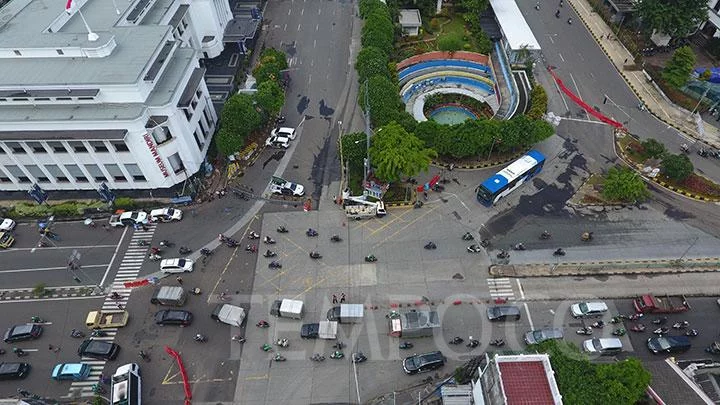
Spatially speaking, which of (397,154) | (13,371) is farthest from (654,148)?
(13,371)

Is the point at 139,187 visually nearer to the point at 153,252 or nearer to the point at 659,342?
the point at 153,252

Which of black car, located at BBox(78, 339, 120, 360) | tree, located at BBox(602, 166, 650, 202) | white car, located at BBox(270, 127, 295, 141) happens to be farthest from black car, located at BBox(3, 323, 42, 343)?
tree, located at BBox(602, 166, 650, 202)

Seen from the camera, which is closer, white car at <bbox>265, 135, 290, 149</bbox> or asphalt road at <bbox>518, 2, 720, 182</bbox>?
asphalt road at <bbox>518, 2, 720, 182</bbox>

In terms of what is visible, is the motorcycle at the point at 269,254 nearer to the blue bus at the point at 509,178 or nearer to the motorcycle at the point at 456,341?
the motorcycle at the point at 456,341

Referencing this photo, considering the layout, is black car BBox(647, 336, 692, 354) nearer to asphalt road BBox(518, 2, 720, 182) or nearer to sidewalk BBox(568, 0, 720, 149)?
asphalt road BBox(518, 2, 720, 182)

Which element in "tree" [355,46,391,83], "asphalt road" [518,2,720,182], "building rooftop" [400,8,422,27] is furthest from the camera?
"building rooftop" [400,8,422,27]

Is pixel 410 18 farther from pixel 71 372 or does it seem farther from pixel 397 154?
pixel 71 372

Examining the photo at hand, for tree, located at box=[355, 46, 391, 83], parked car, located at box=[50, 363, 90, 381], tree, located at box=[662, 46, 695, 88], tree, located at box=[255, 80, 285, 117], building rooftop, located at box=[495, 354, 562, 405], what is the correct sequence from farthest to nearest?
1. tree, located at box=[355, 46, 391, 83]
2. tree, located at box=[662, 46, 695, 88]
3. tree, located at box=[255, 80, 285, 117]
4. parked car, located at box=[50, 363, 90, 381]
5. building rooftop, located at box=[495, 354, 562, 405]
